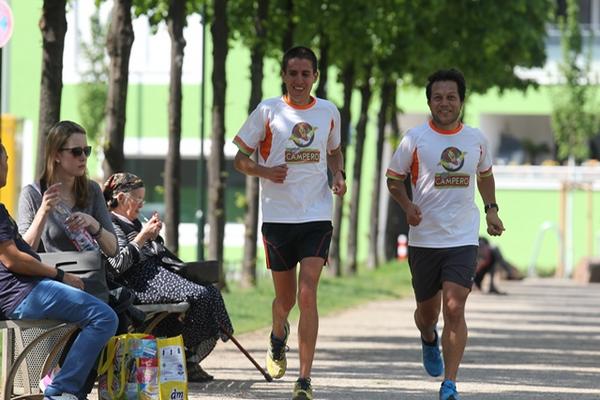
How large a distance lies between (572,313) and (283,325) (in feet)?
48.0

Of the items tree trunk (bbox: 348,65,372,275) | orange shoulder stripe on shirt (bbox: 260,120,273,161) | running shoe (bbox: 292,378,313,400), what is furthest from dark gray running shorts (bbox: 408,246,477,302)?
tree trunk (bbox: 348,65,372,275)

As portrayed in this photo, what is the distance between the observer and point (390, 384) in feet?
44.3

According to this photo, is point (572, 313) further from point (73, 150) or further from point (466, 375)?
point (73, 150)

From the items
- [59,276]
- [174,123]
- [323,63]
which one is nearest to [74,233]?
[59,276]

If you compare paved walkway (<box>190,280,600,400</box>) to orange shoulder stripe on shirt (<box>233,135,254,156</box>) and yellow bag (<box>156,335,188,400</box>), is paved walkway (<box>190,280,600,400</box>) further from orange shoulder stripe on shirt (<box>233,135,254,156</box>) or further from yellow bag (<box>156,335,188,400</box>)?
orange shoulder stripe on shirt (<box>233,135,254,156</box>)

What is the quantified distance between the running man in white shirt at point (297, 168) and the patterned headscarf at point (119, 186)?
0.98 meters

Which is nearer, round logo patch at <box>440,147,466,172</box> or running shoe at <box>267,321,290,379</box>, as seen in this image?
round logo patch at <box>440,147,466,172</box>

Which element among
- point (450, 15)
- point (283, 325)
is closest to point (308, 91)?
point (283, 325)

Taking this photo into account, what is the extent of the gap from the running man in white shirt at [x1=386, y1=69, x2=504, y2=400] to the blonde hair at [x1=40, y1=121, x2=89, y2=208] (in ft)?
6.78

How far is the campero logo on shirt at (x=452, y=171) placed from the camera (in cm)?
1206

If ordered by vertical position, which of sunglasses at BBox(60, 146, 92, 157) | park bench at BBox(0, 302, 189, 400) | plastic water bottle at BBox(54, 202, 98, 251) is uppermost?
sunglasses at BBox(60, 146, 92, 157)

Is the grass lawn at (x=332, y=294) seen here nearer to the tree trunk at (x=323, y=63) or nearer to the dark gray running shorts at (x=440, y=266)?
the tree trunk at (x=323, y=63)

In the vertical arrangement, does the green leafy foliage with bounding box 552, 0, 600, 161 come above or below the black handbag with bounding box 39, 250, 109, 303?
above

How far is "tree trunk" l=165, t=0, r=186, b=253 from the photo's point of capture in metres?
22.5
